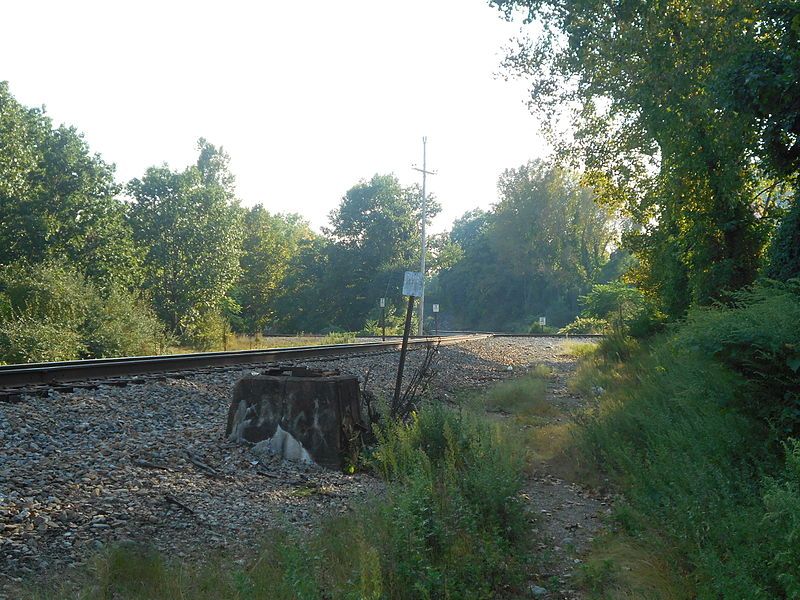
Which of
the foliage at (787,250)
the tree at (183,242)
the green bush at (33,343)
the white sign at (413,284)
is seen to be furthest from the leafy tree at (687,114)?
the tree at (183,242)

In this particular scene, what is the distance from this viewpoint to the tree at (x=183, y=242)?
37.2 meters

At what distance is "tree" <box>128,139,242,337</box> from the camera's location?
37.2m

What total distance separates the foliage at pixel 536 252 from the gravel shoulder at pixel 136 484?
214ft

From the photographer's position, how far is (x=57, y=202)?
30.0m

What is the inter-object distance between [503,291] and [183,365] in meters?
74.8

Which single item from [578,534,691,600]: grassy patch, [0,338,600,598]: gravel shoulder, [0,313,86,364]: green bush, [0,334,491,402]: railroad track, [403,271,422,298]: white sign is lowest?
[578,534,691,600]: grassy patch

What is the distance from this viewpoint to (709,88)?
435 inches

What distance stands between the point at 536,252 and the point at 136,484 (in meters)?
77.0

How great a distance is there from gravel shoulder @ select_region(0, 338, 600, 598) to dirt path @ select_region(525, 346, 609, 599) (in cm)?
12

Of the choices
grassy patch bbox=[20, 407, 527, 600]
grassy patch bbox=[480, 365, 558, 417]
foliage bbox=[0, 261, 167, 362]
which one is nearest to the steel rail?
grassy patch bbox=[480, 365, 558, 417]

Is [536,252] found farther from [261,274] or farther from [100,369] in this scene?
[100,369]

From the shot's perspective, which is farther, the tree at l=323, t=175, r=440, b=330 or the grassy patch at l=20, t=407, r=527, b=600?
the tree at l=323, t=175, r=440, b=330

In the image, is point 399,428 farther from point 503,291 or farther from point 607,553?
point 503,291

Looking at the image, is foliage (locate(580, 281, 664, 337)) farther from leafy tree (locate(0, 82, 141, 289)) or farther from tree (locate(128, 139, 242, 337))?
tree (locate(128, 139, 242, 337))
